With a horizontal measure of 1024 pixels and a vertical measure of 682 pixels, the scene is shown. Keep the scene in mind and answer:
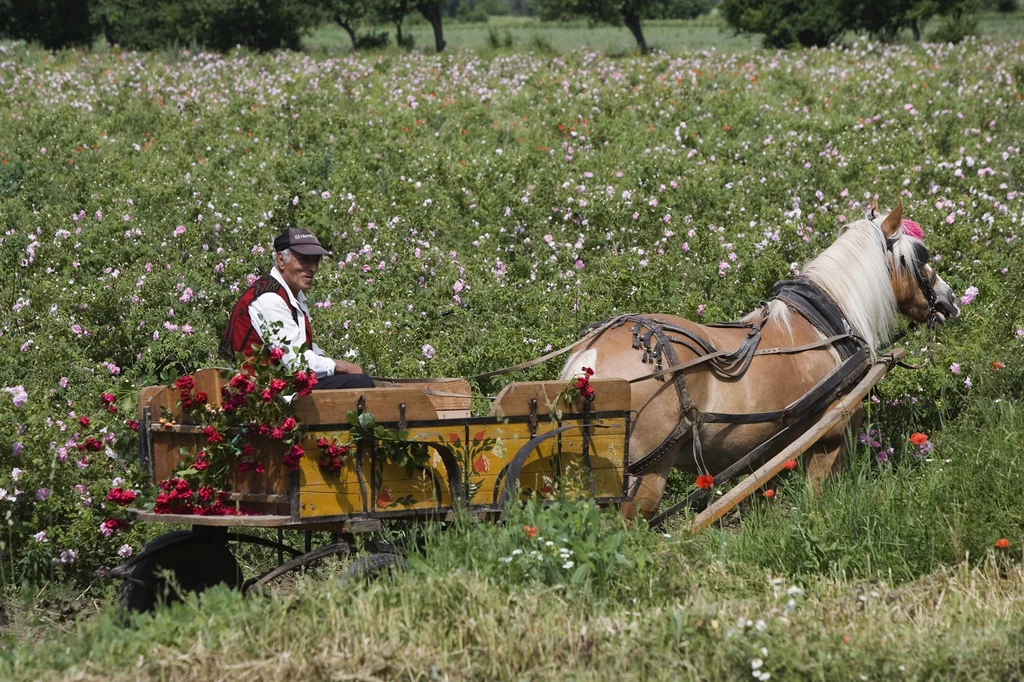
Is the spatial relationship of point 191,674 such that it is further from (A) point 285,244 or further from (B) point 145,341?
(B) point 145,341

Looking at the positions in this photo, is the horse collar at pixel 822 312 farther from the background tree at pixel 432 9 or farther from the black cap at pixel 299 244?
the background tree at pixel 432 9

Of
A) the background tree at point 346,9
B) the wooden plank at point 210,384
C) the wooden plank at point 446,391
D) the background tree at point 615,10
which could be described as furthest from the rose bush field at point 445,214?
the background tree at point 346,9

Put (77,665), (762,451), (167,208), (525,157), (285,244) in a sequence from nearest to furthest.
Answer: (77,665), (285,244), (762,451), (167,208), (525,157)

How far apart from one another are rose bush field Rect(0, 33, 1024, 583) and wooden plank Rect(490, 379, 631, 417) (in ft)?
1.23

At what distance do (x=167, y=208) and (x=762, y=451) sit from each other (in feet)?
22.8

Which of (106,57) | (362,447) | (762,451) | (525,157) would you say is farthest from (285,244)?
Answer: (106,57)

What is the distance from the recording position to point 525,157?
11.6m

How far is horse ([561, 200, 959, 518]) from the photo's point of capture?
5.11m

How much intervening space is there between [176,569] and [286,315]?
1357mm

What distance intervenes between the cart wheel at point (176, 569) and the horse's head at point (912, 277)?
4226mm

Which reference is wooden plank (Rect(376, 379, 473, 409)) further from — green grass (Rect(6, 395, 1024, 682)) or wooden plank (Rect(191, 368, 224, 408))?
wooden plank (Rect(191, 368, 224, 408))

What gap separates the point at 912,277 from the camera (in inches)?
235

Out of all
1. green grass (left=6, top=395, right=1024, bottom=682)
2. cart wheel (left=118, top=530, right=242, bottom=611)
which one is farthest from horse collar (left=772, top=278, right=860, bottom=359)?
cart wheel (left=118, top=530, right=242, bottom=611)

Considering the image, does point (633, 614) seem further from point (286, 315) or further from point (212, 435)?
point (286, 315)
